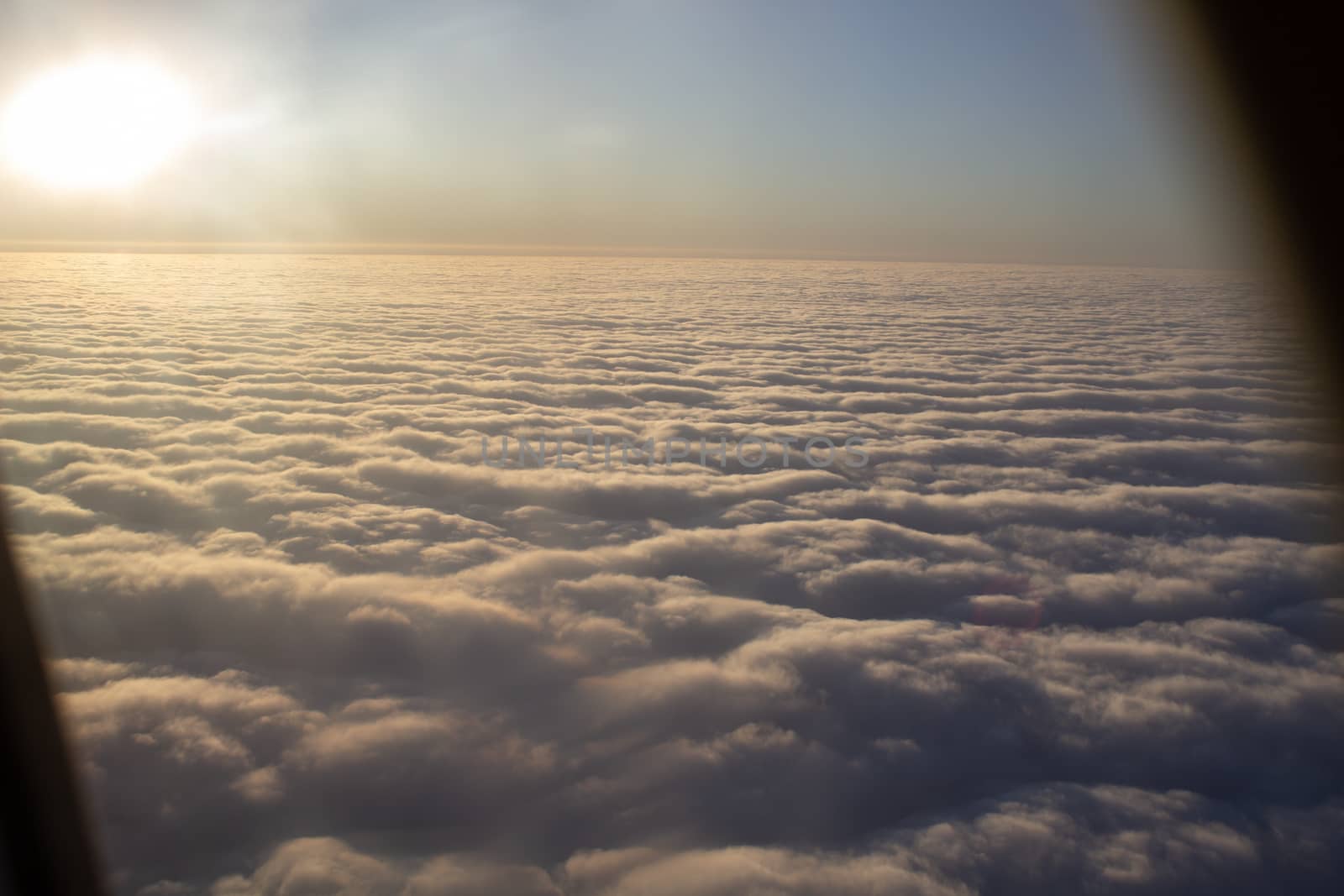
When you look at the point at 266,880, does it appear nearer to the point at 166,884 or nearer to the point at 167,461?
the point at 166,884

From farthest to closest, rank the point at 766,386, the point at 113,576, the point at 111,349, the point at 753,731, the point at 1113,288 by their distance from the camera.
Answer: the point at 1113,288 < the point at 111,349 < the point at 766,386 < the point at 113,576 < the point at 753,731

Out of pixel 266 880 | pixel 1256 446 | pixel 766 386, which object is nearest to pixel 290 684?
pixel 266 880

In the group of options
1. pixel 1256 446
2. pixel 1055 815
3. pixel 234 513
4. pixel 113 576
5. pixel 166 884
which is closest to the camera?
pixel 166 884

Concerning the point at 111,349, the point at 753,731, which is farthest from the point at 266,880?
the point at 111,349

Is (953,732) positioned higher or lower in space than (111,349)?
lower

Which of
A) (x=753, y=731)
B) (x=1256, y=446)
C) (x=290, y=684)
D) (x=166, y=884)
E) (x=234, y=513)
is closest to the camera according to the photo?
(x=166, y=884)

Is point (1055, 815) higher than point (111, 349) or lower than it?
lower

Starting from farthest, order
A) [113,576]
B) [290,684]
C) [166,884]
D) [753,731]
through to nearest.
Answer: [113,576]
[290,684]
[753,731]
[166,884]

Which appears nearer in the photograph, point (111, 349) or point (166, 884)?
point (166, 884)

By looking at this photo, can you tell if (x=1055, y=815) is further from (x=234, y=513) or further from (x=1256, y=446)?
(x=1256, y=446)
